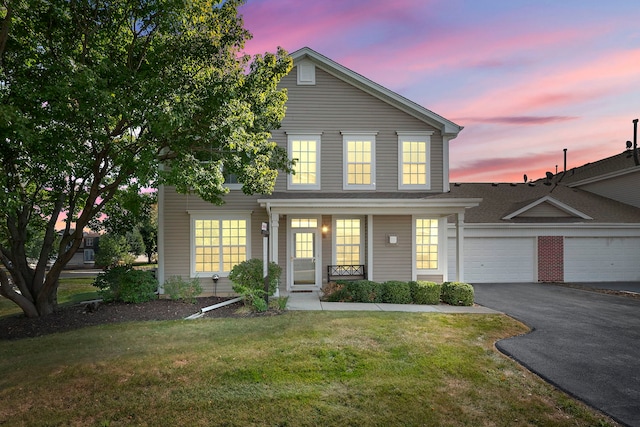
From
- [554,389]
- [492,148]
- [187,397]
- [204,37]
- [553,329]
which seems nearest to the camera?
[187,397]

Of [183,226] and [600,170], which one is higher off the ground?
[600,170]

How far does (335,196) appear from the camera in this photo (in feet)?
38.6

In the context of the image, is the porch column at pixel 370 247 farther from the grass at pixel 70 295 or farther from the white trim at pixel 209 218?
the grass at pixel 70 295

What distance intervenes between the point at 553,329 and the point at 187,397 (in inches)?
301

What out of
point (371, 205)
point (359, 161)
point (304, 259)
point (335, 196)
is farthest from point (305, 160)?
point (304, 259)

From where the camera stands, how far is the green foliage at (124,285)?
32.8 feet

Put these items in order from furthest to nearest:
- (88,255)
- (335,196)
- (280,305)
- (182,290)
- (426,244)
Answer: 1. (88,255)
2. (426,244)
3. (335,196)
4. (182,290)
5. (280,305)

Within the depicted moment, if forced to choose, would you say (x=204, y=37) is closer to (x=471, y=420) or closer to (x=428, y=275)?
(x=471, y=420)

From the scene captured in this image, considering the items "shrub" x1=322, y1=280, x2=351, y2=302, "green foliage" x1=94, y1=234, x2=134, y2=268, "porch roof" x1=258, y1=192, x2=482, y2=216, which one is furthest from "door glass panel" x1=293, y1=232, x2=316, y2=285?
"green foliage" x1=94, y1=234, x2=134, y2=268

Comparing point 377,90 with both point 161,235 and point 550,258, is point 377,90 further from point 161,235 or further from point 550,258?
point 550,258

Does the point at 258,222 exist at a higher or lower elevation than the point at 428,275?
higher

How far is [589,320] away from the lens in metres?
8.41

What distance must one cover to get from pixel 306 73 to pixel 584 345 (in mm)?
10900

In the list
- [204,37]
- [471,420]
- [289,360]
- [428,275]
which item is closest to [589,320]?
[428,275]
